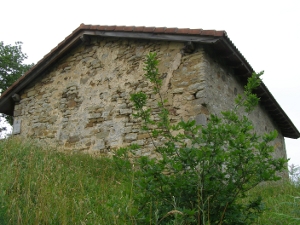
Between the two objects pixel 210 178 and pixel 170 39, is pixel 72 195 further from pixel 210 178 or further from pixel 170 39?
pixel 170 39

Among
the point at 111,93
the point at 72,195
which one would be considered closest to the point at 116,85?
the point at 111,93

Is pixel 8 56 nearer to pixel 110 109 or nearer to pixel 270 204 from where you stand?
pixel 110 109

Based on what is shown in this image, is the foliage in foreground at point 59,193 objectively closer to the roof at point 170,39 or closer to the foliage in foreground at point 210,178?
the foliage in foreground at point 210,178

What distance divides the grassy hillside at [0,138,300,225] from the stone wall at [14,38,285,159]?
126 centimetres

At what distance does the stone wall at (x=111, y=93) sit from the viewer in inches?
263

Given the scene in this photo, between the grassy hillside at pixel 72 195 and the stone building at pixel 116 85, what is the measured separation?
148cm

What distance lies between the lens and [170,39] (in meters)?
6.88

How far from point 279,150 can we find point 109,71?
21.5ft

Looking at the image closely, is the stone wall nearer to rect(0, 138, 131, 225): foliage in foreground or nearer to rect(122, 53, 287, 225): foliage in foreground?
rect(0, 138, 131, 225): foliage in foreground

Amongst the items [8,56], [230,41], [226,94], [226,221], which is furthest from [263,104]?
[8,56]

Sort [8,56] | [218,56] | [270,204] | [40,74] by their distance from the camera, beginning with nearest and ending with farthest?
[270,204] → [218,56] → [40,74] → [8,56]

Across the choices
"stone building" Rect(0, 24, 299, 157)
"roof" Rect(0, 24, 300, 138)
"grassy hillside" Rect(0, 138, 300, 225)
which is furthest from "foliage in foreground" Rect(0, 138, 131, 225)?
"roof" Rect(0, 24, 300, 138)

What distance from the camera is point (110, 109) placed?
7.78 m

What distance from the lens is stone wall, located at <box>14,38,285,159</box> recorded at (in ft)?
21.9
